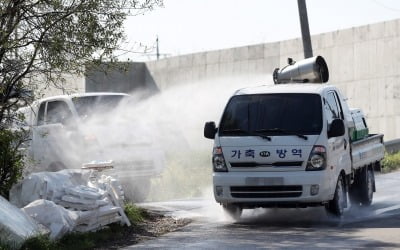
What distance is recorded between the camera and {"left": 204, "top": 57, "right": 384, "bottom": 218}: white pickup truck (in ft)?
45.6

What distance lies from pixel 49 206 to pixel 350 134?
5320mm

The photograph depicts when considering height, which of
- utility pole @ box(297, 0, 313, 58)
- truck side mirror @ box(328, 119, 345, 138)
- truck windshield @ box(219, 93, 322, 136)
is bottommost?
truck side mirror @ box(328, 119, 345, 138)

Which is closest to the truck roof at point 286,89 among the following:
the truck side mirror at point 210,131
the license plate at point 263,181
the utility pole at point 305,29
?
the truck side mirror at point 210,131

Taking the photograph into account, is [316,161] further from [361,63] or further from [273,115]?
[361,63]

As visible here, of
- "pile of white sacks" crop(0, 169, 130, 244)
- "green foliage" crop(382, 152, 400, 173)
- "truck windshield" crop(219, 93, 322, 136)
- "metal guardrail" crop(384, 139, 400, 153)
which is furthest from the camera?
"metal guardrail" crop(384, 139, 400, 153)

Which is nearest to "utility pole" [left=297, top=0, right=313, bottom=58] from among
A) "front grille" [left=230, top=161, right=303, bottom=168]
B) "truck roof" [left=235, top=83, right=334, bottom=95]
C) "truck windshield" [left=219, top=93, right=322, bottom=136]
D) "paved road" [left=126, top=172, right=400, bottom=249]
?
"paved road" [left=126, top=172, right=400, bottom=249]

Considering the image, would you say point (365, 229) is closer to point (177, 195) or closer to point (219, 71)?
point (177, 195)

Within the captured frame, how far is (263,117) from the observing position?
14625mm

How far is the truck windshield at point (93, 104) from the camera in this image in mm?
18505

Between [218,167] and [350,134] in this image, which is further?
[350,134]

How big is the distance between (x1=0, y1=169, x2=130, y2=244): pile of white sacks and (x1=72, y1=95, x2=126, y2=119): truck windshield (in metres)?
3.88

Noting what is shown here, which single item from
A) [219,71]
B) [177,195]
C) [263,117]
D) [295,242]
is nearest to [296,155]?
[263,117]

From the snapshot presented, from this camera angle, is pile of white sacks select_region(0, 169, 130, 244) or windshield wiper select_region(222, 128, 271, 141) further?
windshield wiper select_region(222, 128, 271, 141)

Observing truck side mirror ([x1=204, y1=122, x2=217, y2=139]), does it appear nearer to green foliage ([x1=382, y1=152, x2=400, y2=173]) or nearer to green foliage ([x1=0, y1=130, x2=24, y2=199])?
green foliage ([x1=0, y1=130, x2=24, y2=199])
